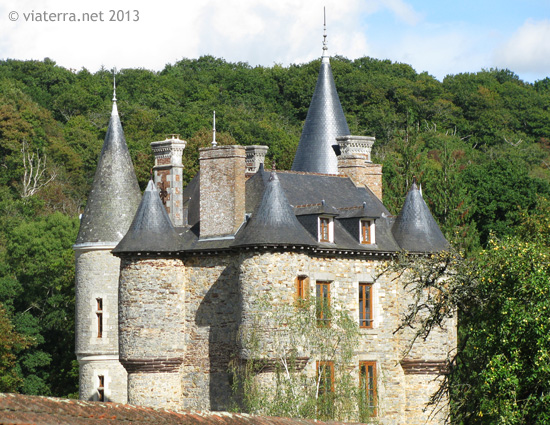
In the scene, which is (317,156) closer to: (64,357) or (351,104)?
(64,357)

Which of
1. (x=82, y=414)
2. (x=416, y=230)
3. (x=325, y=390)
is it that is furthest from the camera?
(x=416, y=230)

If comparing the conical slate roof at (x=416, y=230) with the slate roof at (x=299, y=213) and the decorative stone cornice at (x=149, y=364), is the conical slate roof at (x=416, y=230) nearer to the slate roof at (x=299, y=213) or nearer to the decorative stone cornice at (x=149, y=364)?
the slate roof at (x=299, y=213)

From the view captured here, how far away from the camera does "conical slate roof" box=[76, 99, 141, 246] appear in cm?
3919

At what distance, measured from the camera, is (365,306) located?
35.6m

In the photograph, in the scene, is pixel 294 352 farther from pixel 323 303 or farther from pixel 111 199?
pixel 111 199

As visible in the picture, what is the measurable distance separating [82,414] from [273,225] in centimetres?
1630

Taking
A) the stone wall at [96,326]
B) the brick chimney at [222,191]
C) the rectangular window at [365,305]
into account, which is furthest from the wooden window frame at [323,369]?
the stone wall at [96,326]

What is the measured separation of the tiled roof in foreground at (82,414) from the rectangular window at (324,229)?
15147 millimetres

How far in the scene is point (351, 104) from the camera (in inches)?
3278

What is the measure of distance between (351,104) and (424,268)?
187ft

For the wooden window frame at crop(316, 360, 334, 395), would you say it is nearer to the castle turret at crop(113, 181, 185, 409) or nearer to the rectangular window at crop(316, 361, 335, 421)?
the rectangular window at crop(316, 361, 335, 421)

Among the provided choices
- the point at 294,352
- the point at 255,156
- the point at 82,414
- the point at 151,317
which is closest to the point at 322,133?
the point at 255,156

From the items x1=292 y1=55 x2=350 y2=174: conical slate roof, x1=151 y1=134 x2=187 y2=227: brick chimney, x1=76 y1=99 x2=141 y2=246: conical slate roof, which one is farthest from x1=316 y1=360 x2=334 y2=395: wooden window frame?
x1=292 y1=55 x2=350 y2=174: conical slate roof

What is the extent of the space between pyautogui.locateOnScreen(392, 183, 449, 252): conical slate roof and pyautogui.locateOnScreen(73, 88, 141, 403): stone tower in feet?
29.2
